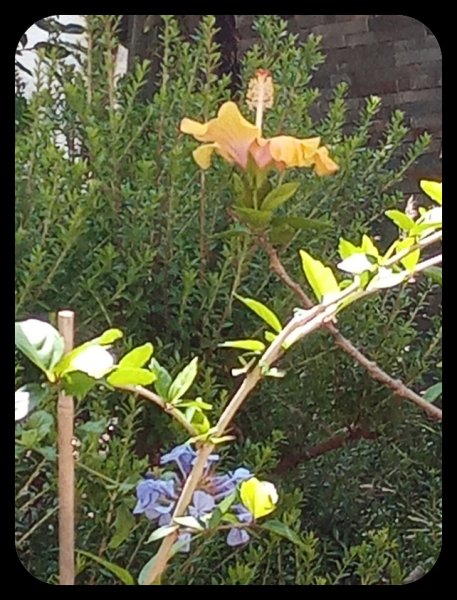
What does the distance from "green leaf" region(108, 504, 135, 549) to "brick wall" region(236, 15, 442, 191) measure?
0.40m

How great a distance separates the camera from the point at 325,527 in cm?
91

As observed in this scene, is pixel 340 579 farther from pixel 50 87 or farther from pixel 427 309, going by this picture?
pixel 50 87

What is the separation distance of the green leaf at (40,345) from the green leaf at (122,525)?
236 mm

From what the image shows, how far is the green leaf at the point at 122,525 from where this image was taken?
0.70m

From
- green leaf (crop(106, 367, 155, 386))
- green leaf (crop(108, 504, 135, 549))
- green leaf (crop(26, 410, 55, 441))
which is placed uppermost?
green leaf (crop(106, 367, 155, 386))

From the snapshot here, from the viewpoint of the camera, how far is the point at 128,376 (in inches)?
21.0

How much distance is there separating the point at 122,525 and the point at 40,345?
249 mm

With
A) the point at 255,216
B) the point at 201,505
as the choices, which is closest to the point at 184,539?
the point at 201,505

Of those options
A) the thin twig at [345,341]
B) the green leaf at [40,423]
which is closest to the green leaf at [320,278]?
the thin twig at [345,341]

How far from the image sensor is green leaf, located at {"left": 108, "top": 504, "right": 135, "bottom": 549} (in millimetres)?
702

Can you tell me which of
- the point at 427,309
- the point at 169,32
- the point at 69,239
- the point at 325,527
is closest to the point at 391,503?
the point at 325,527

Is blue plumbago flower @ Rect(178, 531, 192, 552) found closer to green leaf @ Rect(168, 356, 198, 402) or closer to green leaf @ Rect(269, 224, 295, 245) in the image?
green leaf @ Rect(168, 356, 198, 402)

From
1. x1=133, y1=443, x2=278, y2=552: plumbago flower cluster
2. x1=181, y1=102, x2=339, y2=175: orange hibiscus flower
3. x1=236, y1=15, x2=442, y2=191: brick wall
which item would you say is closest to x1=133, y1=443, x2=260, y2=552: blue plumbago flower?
x1=133, y1=443, x2=278, y2=552: plumbago flower cluster

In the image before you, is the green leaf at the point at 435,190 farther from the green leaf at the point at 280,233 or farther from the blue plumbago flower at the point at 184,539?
the blue plumbago flower at the point at 184,539
